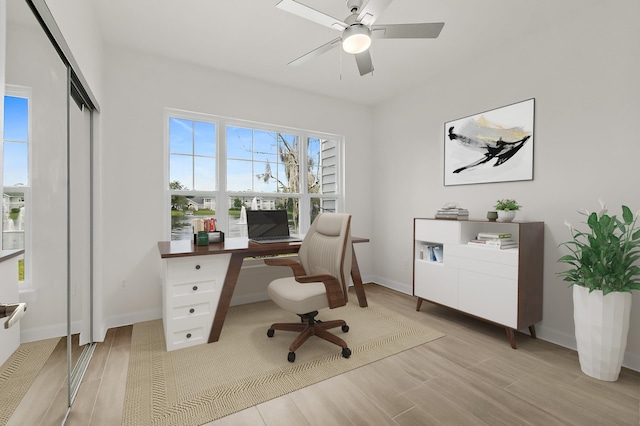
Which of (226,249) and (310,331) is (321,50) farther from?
(310,331)

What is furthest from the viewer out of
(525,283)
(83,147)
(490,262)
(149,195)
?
(149,195)

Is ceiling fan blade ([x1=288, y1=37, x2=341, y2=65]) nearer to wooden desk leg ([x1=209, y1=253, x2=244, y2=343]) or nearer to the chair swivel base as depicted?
wooden desk leg ([x1=209, y1=253, x2=244, y2=343])

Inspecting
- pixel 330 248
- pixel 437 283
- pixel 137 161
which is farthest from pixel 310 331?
pixel 137 161

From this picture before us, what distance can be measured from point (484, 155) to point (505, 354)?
196 centimetres

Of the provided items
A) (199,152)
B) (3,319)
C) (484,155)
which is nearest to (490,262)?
(484,155)

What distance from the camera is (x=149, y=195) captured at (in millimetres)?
3156

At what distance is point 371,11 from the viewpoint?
6.22 ft

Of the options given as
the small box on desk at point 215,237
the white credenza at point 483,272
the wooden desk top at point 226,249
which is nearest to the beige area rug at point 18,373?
the wooden desk top at point 226,249

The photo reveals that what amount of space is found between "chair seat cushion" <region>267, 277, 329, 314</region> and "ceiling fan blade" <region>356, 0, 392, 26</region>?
1969 mm

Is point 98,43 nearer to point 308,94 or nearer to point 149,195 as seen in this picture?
point 149,195

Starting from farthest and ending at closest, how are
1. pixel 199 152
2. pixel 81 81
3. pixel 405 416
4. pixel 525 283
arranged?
pixel 199 152 < pixel 525 283 < pixel 81 81 < pixel 405 416

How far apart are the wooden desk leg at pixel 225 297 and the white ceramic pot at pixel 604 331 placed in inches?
105

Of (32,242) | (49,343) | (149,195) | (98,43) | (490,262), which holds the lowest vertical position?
(49,343)

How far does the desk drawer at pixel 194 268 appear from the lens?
7.86ft
